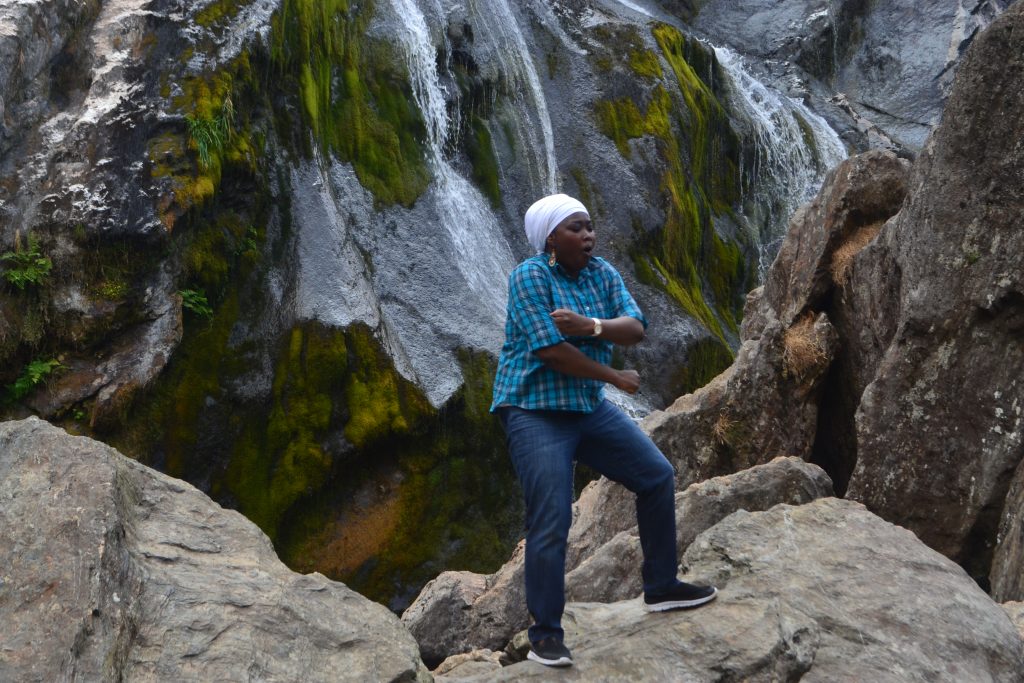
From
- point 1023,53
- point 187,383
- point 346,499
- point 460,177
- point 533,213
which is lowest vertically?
point 346,499

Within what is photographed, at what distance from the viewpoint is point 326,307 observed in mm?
11656

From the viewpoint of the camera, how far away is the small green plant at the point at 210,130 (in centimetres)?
1119

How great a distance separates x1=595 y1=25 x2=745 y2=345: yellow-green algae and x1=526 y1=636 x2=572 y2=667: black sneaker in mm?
12426

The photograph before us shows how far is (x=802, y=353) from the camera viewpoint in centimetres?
844

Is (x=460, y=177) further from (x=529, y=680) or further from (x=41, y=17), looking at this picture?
(x=529, y=680)

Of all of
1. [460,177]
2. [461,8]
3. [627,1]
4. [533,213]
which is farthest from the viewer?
[627,1]

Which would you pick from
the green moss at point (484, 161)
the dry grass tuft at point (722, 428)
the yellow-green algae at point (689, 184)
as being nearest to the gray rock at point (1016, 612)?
the dry grass tuft at point (722, 428)

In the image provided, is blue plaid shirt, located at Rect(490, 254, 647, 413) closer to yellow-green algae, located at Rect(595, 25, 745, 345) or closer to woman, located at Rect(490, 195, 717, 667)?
woman, located at Rect(490, 195, 717, 667)

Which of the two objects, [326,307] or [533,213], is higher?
[533,213]

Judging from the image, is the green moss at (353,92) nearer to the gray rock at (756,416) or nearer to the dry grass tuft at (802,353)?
the gray rock at (756,416)

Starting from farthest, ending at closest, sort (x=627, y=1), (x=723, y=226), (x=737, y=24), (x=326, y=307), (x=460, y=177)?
1. (x=737, y=24)
2. (x=627, y=1)
3. (x=723, y=226)
4. (x=460, y=177)
5. (x=326, y=307)

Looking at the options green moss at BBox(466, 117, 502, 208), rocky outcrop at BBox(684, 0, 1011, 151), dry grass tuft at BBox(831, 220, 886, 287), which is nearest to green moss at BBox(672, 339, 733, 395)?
green moss at BBox(466, 117, 502, 208)

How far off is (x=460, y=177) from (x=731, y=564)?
10924 mm

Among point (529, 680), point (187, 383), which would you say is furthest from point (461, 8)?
point (529, 680)
